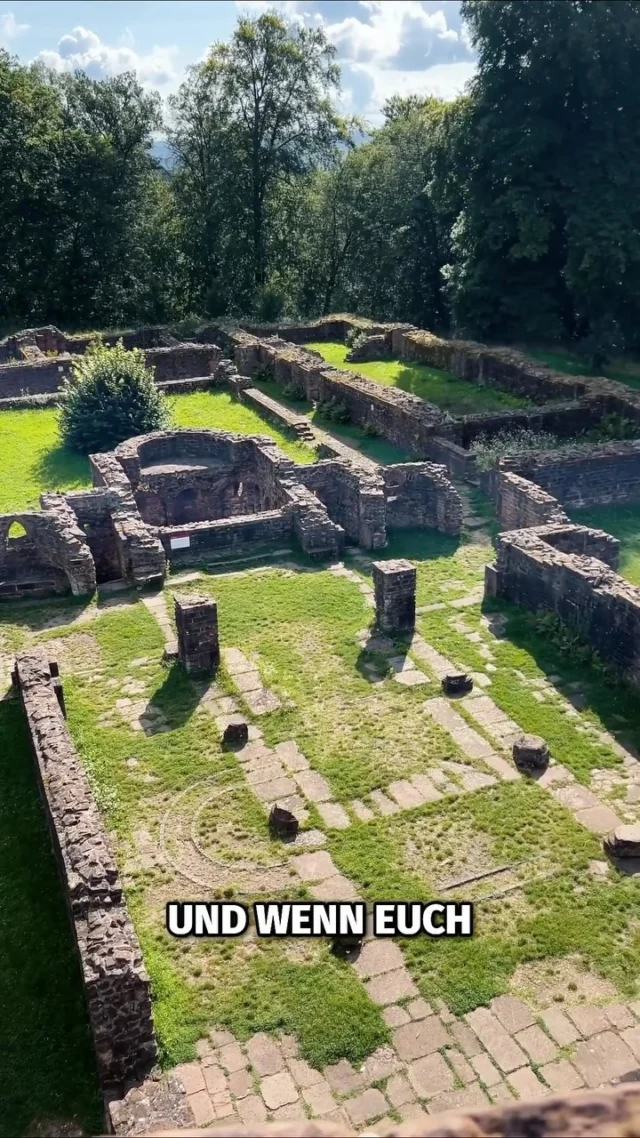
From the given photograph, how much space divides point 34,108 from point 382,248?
51.0 feet

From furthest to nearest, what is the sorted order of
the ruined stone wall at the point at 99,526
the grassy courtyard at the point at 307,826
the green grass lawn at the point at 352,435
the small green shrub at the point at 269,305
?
1. the small green shrub at the point at 269,305
2. the green grass lawn at the point at 352,435
3. the ruined stone wall at the point at 99,526
4. the grassy courtyard at the point at 307,826

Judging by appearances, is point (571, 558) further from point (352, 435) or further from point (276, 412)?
point (276, 412)

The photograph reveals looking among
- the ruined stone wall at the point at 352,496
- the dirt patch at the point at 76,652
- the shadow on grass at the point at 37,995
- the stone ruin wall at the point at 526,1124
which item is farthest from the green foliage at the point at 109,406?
the stone ruin wall at the point at 526,1124

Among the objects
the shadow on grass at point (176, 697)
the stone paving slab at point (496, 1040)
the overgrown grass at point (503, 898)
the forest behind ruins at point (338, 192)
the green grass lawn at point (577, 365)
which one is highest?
the forest behind ruins at point (338, 192)

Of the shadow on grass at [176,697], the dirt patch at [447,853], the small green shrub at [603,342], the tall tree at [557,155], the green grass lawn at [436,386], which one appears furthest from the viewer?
the small green shrub at [603,342]

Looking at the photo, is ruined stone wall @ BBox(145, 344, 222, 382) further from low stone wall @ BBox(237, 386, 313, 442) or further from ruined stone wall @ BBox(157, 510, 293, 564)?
ruined stone wall @ BBox(157, 510, 293, 564)

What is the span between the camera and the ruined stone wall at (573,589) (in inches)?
440

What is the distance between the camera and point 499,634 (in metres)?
12.5

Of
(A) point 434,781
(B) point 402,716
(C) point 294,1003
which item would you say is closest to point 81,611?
(B) point 402,716

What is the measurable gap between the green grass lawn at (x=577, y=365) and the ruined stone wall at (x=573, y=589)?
44.8 feet

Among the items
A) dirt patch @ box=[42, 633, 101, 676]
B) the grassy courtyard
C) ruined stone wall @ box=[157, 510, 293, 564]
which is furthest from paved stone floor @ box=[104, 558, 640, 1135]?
ruined stone wall @ box=[157, 510, 293, 564]

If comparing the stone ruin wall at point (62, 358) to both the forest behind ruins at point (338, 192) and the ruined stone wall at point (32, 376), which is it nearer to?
the ruined stone wall at point (32, 376)

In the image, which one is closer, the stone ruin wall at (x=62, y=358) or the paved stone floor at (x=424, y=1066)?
the paved stone floor at (x=424, y=1066)

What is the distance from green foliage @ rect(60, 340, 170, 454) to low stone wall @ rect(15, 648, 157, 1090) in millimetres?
13207
